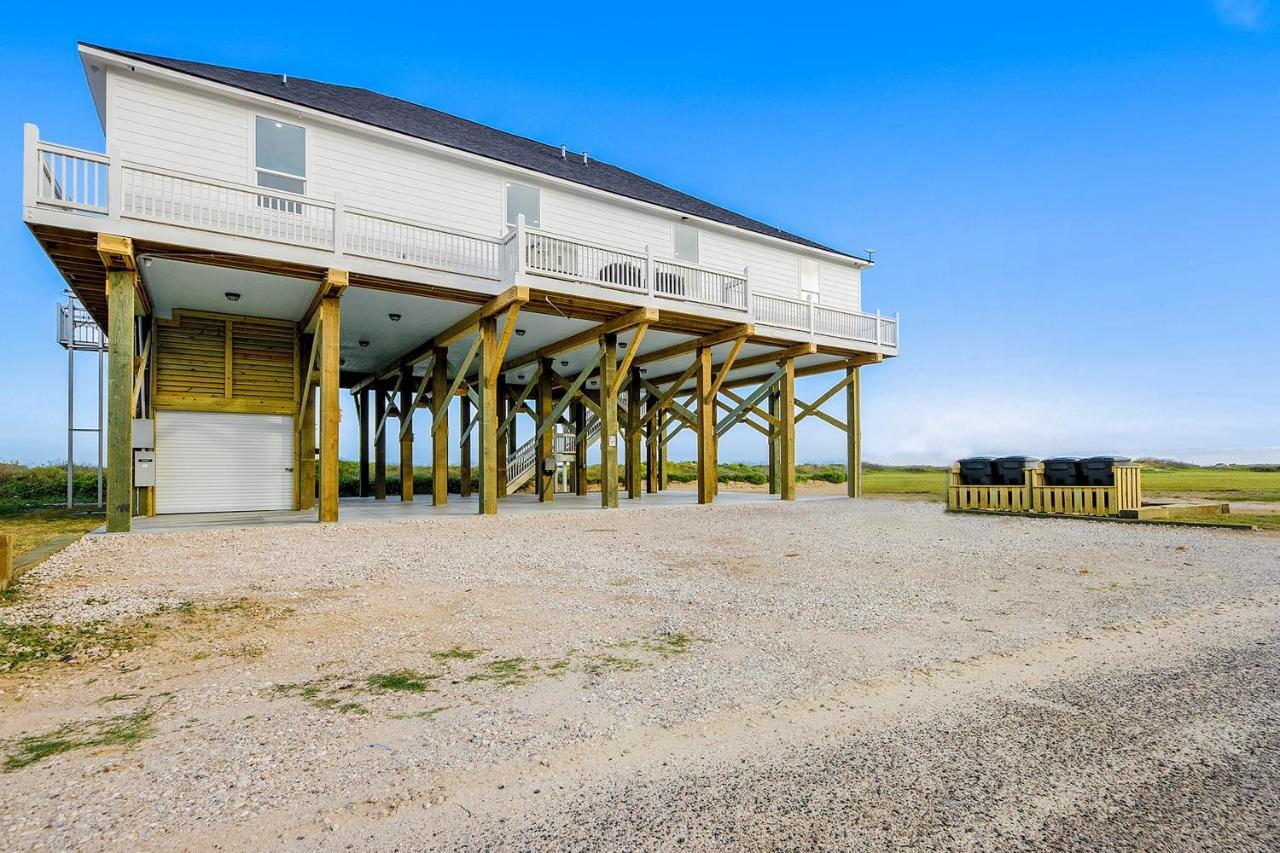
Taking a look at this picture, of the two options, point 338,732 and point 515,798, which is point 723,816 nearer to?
point 515,798

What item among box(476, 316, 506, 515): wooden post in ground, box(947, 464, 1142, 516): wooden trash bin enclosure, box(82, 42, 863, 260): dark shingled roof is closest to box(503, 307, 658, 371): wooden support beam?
box(476, 316, 506, 515): wooden post in ground

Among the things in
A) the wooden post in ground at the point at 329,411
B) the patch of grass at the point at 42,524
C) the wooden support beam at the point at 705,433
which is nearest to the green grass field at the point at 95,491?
the patch of grass at the point at 42,524

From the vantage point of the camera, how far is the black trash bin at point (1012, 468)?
1489 centimetres

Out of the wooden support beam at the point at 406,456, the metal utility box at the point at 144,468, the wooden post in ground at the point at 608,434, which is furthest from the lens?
the wooden support beam at the point at 406,456

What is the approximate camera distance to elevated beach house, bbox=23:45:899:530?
10.6 metres

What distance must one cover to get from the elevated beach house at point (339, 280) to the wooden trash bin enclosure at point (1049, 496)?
4676 millimetres

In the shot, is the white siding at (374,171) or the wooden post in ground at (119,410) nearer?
the wooden post in ground at (119,410)

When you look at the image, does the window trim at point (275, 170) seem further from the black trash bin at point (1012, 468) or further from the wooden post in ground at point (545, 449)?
the black trash bin at point (1012, 468)

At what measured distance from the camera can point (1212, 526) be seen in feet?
37.0

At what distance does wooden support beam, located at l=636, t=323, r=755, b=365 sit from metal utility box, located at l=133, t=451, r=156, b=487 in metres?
12.4

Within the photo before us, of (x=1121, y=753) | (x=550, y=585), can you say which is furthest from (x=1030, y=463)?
(x=1121, y=753)

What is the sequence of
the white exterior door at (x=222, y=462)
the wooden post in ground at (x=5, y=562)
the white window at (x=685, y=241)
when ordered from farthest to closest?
the white window at (x=685, y=241) → the white exterior door at (x=222, y=462) → the wooden post in ground at (x=5, y=562)

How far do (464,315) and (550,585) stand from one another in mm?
9785

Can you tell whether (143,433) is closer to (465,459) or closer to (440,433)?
(440,433)
